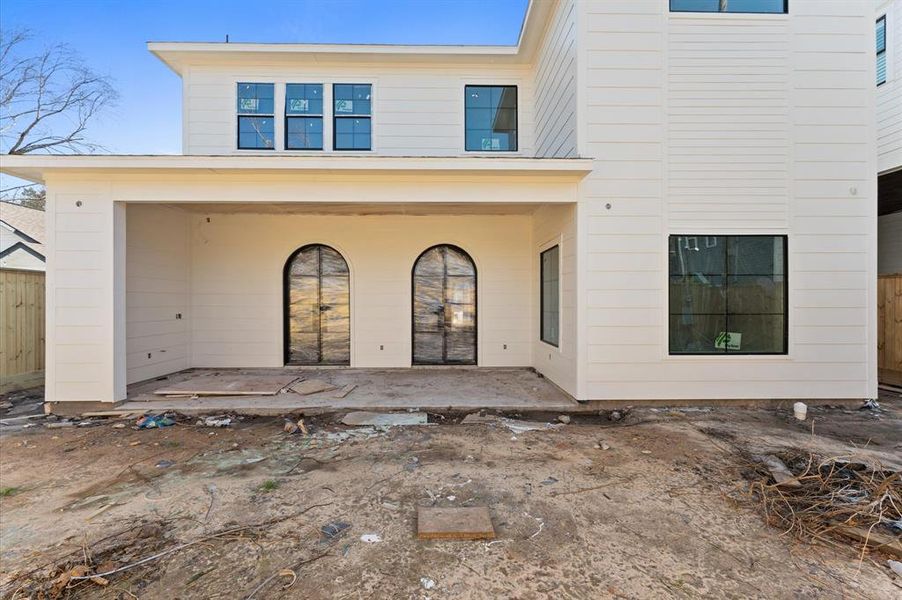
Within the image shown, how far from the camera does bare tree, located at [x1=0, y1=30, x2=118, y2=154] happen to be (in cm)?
1156

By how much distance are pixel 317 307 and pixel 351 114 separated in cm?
372

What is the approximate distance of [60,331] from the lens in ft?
16.4

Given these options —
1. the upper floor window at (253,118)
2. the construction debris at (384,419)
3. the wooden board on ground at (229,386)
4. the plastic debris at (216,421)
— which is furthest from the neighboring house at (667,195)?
the upper floor window at (253,118)

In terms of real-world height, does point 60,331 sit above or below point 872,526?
above

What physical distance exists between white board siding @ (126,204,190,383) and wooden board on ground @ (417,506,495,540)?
19.1 ft

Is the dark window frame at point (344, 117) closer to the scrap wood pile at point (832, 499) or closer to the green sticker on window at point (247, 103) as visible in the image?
the green sticker on window at point (247, 103)

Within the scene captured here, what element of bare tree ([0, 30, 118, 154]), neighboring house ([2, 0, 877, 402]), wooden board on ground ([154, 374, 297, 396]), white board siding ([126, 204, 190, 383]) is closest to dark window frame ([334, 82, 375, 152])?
neighboring house ([2, 0, 877, 402])

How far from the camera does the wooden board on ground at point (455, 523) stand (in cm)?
245

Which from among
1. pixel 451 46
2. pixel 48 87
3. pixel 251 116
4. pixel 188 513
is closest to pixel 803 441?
pixel 188 513

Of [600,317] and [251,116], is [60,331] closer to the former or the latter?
[251,116]

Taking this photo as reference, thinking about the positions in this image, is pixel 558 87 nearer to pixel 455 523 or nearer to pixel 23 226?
pixel 455 523

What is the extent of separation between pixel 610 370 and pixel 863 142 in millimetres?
4491

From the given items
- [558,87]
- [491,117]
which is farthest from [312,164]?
[491,117]

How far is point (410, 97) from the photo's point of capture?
7.46m
